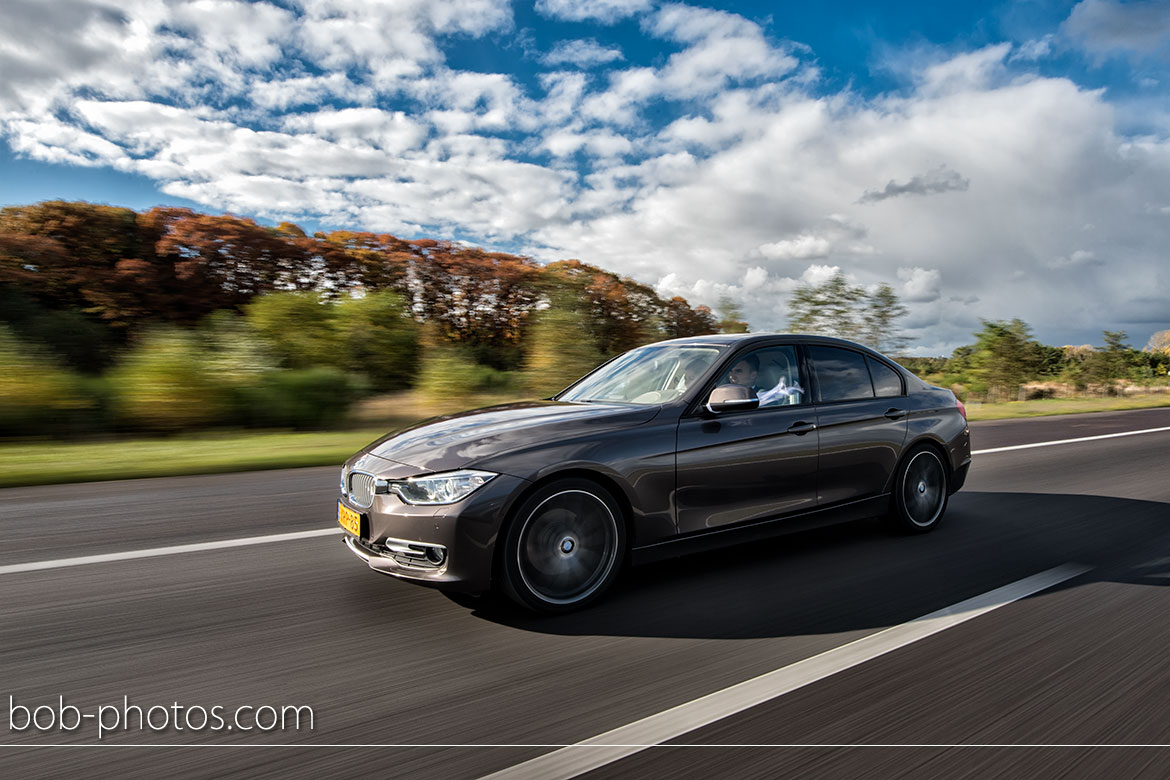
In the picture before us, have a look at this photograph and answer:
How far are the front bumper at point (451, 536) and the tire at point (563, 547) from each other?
113mm

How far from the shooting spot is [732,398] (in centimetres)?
439

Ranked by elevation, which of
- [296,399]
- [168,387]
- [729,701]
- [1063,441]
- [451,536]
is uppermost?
[168,387]

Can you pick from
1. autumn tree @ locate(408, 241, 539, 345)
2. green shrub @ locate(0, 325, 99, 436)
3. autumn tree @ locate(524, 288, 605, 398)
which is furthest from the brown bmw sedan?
autumn tree @ locate(408, 241, 539, 345)

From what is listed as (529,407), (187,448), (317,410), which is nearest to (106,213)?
(317,410)

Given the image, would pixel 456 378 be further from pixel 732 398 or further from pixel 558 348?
pixel 732 398

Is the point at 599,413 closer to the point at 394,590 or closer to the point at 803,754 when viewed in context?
the point at 394,590

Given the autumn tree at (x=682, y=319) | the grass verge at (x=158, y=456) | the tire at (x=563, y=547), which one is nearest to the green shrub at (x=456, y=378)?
the grass verge at (x=158, y=456)

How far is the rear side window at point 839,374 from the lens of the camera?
5.30 metres

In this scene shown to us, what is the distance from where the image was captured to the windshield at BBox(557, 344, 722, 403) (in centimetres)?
473

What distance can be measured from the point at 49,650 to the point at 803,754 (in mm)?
3242

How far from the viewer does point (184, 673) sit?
126 inches

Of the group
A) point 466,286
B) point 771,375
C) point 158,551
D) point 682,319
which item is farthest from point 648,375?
point 466,286

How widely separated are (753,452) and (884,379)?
176cm

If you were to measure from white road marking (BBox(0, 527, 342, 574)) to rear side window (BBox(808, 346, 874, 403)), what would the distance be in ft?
11.9
